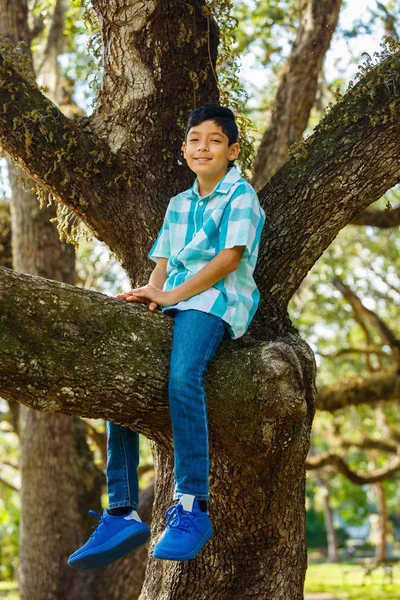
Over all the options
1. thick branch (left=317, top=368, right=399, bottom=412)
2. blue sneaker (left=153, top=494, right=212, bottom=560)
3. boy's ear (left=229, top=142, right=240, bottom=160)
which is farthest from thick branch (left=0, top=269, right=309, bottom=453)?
thick branch (left=317, top=368, right=399, bottom=412)

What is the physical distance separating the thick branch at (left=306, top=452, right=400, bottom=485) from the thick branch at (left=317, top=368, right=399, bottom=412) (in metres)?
0.95

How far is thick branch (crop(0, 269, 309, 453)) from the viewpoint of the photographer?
8.98 ft

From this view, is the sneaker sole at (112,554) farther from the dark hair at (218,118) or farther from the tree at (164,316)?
the dark hair at (218,118)

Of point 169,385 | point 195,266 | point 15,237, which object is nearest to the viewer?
point 169,385

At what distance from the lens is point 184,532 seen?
2697mm

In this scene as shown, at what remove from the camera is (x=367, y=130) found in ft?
11.4

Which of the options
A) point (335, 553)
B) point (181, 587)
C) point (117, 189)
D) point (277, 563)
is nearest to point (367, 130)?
point (117, 189)

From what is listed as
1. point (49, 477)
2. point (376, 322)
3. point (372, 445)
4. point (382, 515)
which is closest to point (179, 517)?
point (49, 477)

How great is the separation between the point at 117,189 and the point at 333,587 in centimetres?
1313

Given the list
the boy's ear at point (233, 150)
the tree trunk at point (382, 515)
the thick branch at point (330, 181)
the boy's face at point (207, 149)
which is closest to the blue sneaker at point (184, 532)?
the thick branch at point (330, 181)

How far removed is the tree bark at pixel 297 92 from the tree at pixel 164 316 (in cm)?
222

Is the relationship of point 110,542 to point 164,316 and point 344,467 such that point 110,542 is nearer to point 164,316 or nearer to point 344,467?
point 164,316

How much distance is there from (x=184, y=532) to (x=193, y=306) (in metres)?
0.94

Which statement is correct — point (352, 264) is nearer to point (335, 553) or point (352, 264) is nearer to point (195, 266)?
point (195, 266)
